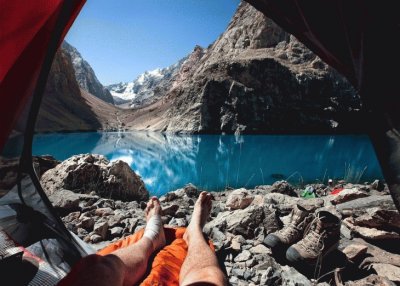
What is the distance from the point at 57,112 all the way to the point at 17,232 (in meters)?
83.1

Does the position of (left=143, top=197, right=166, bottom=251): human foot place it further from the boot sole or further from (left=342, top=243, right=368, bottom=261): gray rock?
(left=342, top=243, right=368, bottom=261): gray rock

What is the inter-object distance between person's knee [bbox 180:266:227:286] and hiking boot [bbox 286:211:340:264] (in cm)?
99

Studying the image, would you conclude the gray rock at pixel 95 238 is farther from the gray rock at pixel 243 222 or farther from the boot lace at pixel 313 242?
the boot lace at pixel 313 242

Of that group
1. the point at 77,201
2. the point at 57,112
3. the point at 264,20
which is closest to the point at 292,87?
the point at 264,20

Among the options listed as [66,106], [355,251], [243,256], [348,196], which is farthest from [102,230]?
[66,106]

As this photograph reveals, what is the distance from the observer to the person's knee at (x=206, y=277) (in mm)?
1558

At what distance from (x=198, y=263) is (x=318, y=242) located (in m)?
1.18

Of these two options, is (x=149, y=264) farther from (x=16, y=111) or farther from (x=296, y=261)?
(x=16, y=111)

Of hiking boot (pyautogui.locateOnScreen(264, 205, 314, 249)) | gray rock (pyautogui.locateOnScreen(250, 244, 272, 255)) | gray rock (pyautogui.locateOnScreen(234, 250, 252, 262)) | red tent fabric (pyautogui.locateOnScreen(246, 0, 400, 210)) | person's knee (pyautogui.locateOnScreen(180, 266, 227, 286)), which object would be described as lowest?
gray rock (pyautogui.locateOnScreen(234, 250, 252, 262))

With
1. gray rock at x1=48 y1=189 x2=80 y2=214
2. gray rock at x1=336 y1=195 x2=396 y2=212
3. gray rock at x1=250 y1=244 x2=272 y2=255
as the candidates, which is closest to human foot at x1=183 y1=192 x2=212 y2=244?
gray rock at x1=250 y1=244 x2=272 y2=255

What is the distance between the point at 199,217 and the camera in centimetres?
286

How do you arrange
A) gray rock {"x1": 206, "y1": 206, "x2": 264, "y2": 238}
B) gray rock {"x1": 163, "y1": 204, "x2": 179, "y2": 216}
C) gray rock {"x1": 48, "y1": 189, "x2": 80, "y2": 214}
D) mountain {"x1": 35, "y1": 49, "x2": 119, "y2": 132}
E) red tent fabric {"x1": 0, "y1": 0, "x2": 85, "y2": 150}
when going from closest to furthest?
red tent fabric {"x1": 0, "y1": 0, "x2": 85, "y2": 150}, gray rock {"x1": 206, "y1": 206, "x2": 264, "y2": 238}, gray rock {"x1": 163, "y1": 204, "x2": 179, "y2": 216}, gray rock {"x1": 48, "y1": 189, "x2": 80, "y2": 214}, mountain {"x1": 35, "y1": 49, "x2": 119, "y2": 132}

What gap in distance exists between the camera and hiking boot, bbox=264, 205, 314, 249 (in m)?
2.65

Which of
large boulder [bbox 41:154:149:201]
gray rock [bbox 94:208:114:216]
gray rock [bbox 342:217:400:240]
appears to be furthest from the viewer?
large boulder [bbox 41:154:149:201]
